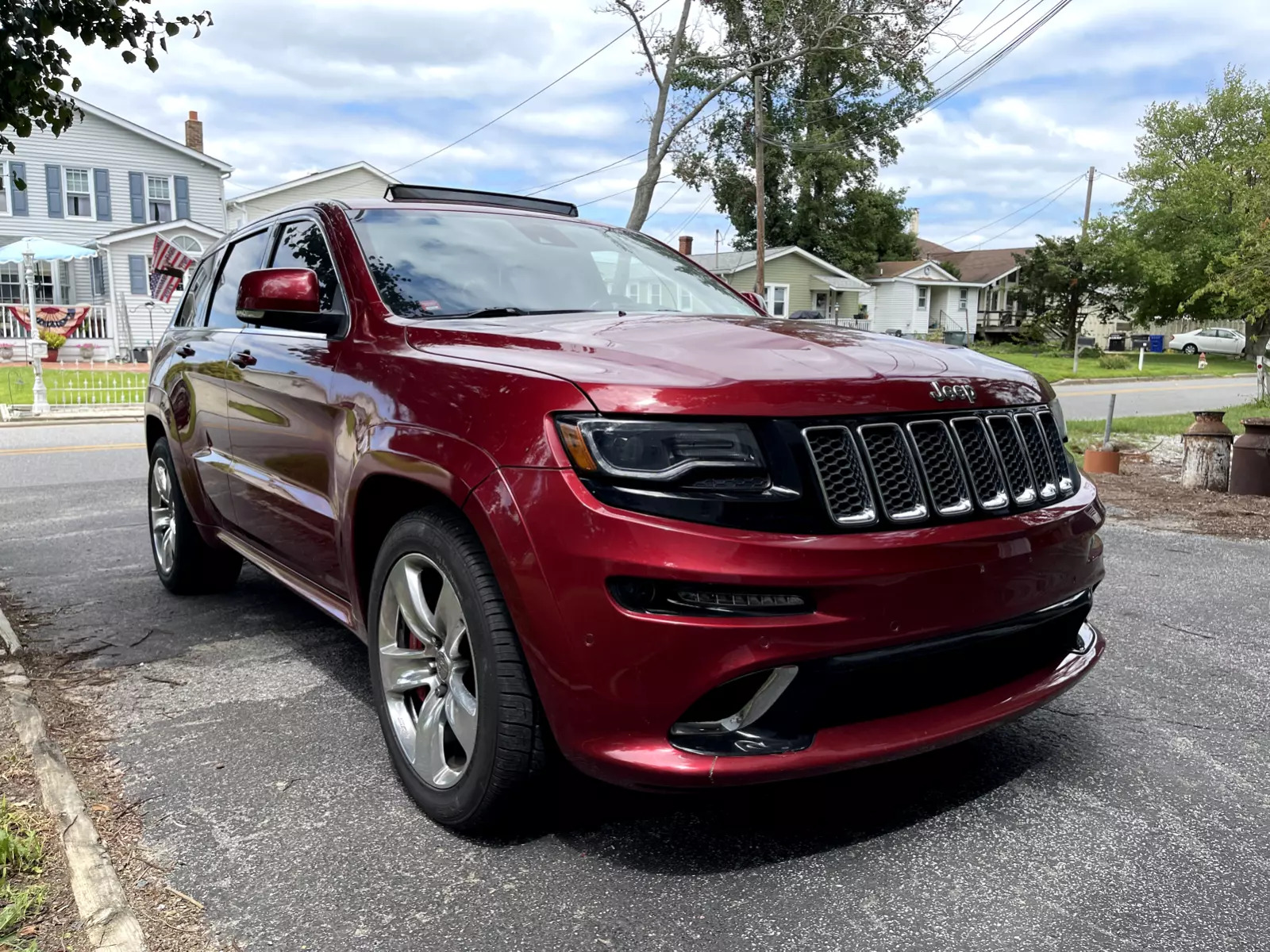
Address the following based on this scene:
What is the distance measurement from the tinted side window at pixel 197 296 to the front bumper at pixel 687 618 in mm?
3211

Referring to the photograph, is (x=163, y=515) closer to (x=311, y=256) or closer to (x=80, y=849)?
(x=311, y=256)

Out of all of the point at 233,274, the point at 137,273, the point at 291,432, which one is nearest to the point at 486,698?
the point at 291,432

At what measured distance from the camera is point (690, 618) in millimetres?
2156

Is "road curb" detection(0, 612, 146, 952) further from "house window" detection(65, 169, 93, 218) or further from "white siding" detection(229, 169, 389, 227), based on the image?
"white siding" detection(229, 169, 389, 227)

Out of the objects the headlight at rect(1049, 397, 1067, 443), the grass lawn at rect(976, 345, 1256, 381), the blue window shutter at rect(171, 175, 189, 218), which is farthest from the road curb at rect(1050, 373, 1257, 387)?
the blue window shutter at rect(171, 175, 189, 218)

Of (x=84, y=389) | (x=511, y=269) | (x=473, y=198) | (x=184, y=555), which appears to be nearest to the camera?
(x=511, y=269)

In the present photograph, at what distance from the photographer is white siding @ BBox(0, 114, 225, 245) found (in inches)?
1179

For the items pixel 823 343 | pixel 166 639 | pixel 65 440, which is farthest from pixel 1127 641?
pixel 65 440

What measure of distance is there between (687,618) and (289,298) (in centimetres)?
183

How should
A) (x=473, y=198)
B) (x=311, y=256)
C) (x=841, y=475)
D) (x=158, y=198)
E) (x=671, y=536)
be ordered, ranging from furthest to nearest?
(x=158, y=198) < (x=473, y=198) < (x=311, y=256) < (x=841, y=475) < (x=671, y=536)

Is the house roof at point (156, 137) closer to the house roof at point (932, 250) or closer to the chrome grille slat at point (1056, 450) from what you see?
the chrome grille slat at point (1056, 450)

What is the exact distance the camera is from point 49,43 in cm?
415

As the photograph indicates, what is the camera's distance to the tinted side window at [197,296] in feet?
16.2

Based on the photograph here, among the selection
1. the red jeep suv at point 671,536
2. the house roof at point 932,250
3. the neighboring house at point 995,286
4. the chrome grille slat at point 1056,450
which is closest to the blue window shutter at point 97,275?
the red jeep suv at point 671,536
